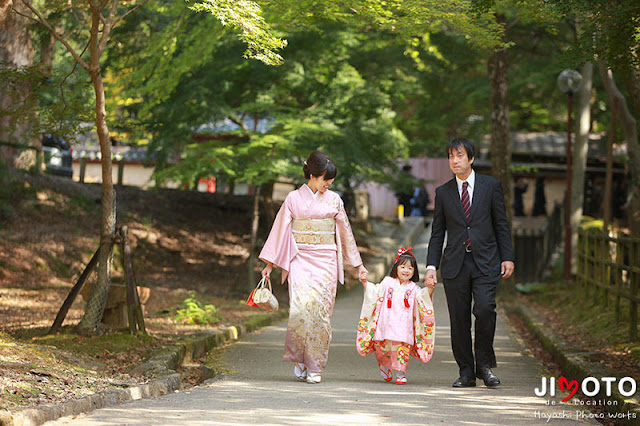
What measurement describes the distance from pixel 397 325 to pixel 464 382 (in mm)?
800

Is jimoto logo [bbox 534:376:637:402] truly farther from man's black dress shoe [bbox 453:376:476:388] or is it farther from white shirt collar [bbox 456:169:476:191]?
white shirt collar [bbox 456:169:476:191]

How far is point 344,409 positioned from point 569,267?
44.9 feet

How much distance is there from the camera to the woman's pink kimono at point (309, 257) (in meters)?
7.30

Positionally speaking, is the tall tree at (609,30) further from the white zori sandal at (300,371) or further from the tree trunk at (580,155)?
the tree trunk at (580,155)

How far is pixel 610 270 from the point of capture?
11992 mm

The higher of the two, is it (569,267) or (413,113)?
(413,113)

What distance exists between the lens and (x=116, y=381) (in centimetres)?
630

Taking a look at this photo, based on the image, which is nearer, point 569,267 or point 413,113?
point 569,267

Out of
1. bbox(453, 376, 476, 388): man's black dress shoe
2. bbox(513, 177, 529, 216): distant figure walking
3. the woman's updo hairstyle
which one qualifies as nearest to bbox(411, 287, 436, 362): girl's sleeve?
bbox(453, 376, 476, 388): man's black dress shoe

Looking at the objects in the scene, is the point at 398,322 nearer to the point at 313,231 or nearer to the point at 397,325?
the point at 397,325

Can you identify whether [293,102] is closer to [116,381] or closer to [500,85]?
[500,85]

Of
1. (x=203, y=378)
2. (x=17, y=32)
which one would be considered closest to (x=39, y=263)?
(x=17, y=32)

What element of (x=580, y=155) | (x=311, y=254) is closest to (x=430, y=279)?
(x=311, y=254)

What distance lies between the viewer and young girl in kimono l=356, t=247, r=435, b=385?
7.20 metres
